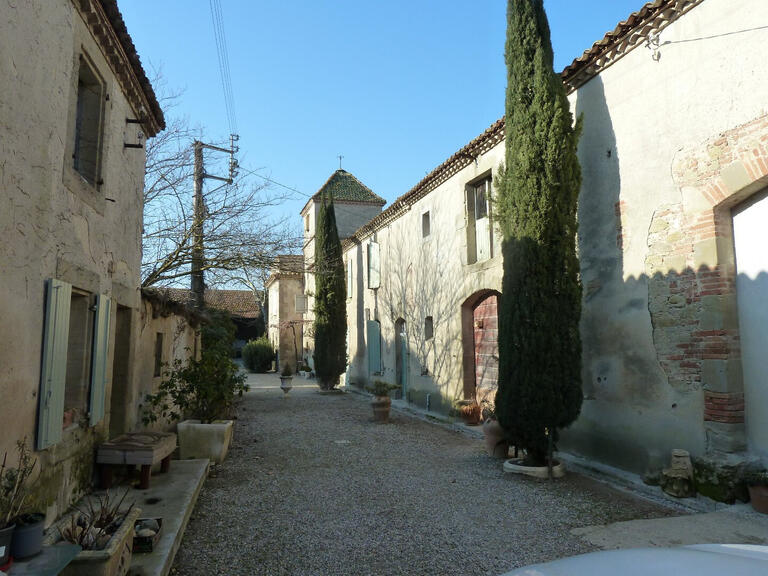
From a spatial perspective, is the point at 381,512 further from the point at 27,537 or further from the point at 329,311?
the point at 329,311

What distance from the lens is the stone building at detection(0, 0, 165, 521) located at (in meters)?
3.52

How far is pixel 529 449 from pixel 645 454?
1256 millimetres

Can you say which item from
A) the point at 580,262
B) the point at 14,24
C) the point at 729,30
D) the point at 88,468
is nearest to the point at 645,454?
the point at 580,262

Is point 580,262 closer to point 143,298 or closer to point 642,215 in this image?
point 642,215

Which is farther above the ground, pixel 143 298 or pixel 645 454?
pixel 143 298

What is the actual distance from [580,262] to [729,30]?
2.97 metres

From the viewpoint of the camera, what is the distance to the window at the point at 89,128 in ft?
16.7

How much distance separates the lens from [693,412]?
554cm

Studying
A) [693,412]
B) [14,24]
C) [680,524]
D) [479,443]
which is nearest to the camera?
[14,24]

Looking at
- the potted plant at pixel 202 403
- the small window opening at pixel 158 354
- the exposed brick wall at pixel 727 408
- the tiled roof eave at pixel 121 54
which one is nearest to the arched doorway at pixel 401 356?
the potted plant at pixel 202 403

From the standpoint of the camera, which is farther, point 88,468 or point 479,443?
point 479,443

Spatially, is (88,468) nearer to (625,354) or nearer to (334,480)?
(334,480)

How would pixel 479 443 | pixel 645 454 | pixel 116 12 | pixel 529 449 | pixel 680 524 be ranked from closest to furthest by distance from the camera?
pixel 680 524, pixel 116 12, pixel 645 454, pixel 529 449, pixel 479 443

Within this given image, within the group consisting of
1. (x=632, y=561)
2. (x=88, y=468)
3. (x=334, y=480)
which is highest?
(x=632, y=561)
